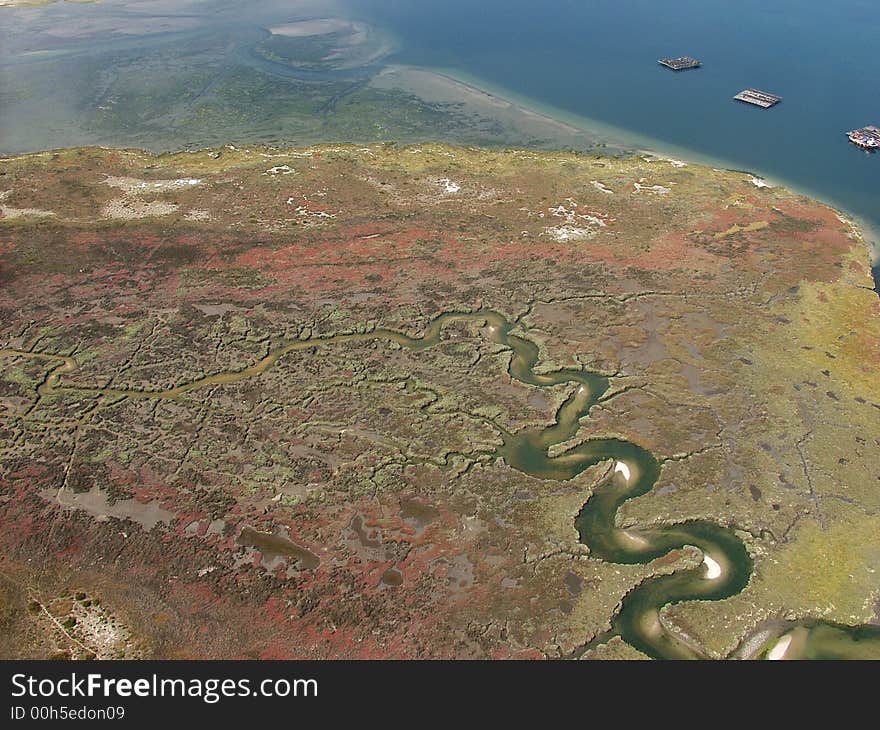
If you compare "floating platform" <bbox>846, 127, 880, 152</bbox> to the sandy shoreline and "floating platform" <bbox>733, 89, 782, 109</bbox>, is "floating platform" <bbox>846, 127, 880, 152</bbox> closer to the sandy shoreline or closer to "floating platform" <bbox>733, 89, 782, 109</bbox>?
"floating platform" <bbox>733, 89, 782, 109</bbox>

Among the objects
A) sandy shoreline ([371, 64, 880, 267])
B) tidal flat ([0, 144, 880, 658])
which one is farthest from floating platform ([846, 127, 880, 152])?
tidal flat ([0, 144, 880, 658])

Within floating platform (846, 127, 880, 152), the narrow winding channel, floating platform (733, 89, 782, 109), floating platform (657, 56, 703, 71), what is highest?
floating platform (657, 56, 703, 71)

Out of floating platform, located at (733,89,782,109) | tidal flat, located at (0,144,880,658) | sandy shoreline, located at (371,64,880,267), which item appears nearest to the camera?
tidal flat, located at (0,144,880,658)

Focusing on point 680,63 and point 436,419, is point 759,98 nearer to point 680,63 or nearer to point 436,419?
point 680,63

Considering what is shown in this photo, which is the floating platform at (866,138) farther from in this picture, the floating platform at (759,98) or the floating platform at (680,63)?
the floating platform at (680,63)

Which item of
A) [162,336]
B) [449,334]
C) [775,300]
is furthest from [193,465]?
[775,300]

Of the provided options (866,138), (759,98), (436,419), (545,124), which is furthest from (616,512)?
(759,98)

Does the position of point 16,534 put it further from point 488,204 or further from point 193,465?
point 488,204
